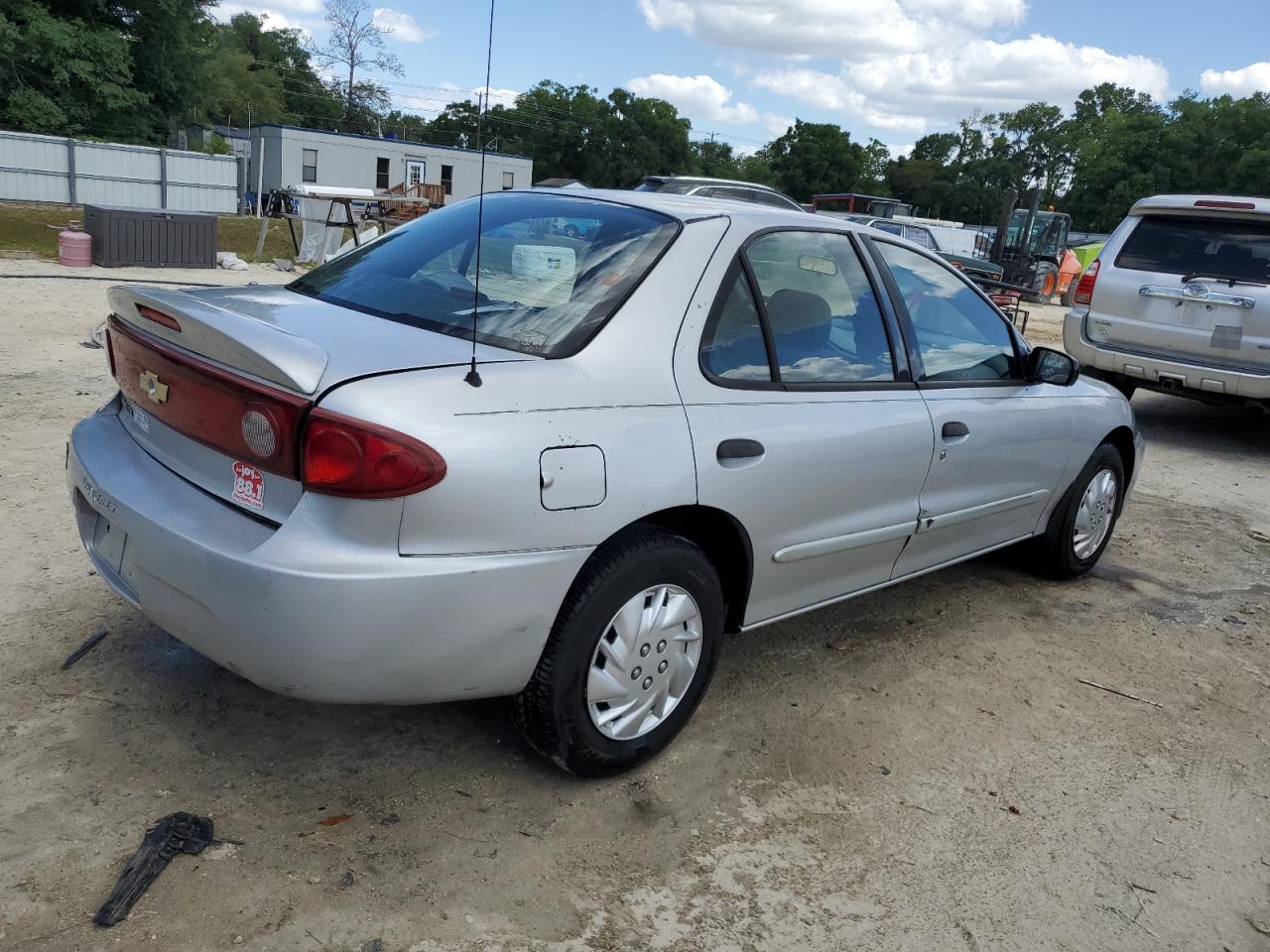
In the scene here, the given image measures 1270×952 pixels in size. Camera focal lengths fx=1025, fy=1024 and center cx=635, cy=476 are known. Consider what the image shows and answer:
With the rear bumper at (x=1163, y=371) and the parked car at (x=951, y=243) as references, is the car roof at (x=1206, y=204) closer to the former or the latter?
the rear bumper at (x=1163, y=371)

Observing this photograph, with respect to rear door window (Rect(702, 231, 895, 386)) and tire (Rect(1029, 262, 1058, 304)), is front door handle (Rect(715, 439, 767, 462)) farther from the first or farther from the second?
tire (Rect(1029, 262, 1058, 304))

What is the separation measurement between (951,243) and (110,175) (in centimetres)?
2272

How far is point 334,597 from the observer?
226 cm

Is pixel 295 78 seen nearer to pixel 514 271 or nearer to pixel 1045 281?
pixel 1045 281

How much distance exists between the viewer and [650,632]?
2818 mm

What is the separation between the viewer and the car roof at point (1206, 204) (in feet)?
25.0

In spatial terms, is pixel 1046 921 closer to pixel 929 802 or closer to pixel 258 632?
pixel 929 802

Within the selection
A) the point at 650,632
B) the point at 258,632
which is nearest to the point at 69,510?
the point at 258,632

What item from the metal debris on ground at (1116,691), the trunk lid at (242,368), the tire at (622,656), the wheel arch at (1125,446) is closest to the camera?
the trunk lid at (242,368)

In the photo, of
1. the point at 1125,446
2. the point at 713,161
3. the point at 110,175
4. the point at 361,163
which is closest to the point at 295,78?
the point at 713,161

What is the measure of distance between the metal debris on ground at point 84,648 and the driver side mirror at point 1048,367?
3.64 meters

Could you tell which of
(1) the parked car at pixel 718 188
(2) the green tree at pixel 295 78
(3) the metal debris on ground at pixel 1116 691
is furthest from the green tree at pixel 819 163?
(3) the metal debris on ground at pixel 1116 691

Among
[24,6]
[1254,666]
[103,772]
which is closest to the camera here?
[103,772]

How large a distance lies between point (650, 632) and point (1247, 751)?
7.22ft
